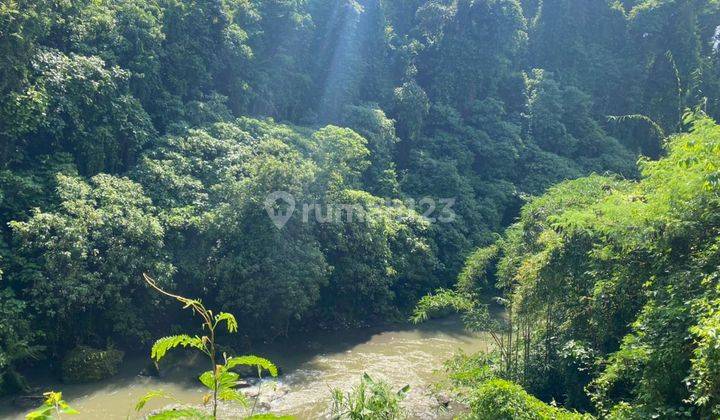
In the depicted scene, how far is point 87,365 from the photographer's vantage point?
37.7ft

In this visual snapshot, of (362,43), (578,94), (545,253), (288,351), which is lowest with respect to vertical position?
(288,351)

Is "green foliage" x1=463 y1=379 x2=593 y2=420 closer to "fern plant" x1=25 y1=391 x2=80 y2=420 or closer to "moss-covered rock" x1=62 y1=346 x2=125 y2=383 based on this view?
"fern plant" x1=25 y1=391 x2=80 y2=420

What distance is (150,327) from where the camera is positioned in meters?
13.3

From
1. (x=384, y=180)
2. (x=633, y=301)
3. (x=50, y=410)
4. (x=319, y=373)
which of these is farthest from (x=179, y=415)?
(x=384, y=180)

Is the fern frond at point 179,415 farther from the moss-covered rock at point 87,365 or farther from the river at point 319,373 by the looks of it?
the moss-covered rock at point 87,365

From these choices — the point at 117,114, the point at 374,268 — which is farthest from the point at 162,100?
the point at 374,268

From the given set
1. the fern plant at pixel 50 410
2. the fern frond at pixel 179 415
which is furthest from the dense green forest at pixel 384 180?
the fern plant at pixel 50 410

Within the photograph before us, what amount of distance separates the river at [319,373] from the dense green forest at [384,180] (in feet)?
2.63

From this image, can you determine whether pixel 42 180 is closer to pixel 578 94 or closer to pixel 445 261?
pixel 445 261

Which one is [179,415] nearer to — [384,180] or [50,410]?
[50,410]

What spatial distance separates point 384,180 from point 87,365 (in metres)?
11.2

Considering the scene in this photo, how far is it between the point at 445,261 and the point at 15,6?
44.8ft

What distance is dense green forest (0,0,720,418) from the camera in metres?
7.82

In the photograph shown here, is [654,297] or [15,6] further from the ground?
[15,6]
